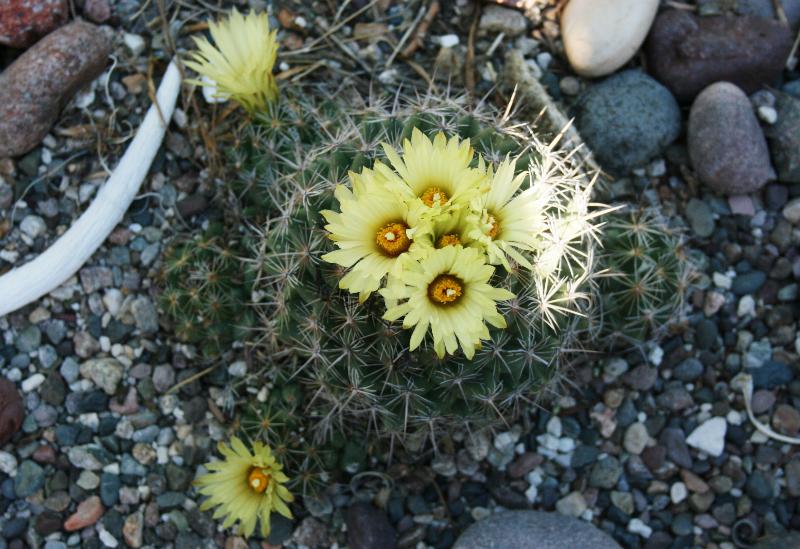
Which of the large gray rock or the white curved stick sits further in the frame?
the white curved stick

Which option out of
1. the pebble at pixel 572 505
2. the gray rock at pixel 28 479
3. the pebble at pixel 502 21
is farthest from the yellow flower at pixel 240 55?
the pebble at pixel 572 505

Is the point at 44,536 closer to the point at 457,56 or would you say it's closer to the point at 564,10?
the point at 457,56

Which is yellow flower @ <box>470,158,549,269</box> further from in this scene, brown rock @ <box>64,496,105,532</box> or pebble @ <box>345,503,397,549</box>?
brown rock @ <box>64,496,105,532</box>

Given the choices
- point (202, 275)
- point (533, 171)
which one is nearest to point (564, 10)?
point (533, 171)

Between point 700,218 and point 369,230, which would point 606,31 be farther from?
point 369,230

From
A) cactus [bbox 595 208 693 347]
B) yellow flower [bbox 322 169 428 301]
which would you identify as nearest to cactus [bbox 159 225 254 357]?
yellow flower [bbox 322 169 428 301]

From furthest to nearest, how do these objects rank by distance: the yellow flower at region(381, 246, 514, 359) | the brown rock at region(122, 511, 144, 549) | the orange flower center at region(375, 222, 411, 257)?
the brown rock at region(122, 511, 144, 549), the orange flower center at region(375, 222, 411, 257), the yellow flower at region(381, 246, 514, 359)

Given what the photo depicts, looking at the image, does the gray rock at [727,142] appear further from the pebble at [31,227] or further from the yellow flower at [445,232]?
the pebble at [31,227]

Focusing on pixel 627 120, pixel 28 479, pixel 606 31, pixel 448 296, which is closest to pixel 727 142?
pixel 627 120
